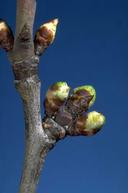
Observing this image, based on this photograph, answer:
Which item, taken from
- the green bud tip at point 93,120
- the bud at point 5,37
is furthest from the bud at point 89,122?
the bud at point 5,37

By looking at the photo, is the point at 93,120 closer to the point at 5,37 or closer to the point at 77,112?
the point at 77,112

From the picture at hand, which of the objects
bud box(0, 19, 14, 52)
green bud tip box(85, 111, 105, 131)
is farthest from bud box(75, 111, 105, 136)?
bud box(0, 19, 14, 52)

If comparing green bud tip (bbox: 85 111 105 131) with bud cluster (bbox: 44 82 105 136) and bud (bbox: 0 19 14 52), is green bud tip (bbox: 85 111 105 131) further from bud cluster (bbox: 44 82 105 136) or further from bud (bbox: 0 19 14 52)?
bud (bbox: 0 19 14 52)

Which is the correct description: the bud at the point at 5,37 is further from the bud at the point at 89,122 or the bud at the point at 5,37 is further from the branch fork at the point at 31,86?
the bud at the point at 89,122

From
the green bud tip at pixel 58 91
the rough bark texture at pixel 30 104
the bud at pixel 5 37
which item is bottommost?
the rough bark texture at pixel 30 104

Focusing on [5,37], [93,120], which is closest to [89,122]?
[93,120]

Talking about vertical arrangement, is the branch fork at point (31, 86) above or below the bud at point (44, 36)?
below

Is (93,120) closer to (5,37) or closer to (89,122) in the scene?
(89,122)
